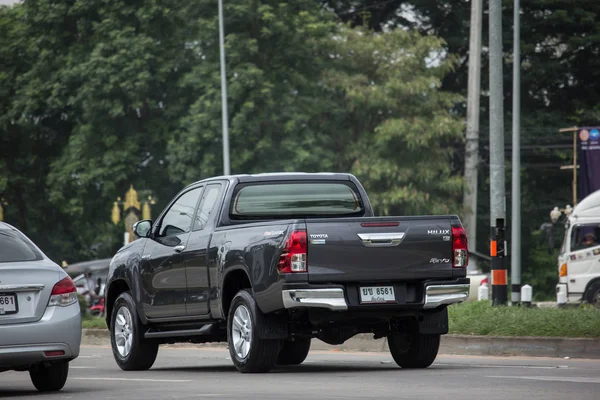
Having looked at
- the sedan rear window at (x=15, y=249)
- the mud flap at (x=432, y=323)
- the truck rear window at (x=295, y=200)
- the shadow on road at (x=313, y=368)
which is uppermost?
the truck rear window at (x=295, y=200)

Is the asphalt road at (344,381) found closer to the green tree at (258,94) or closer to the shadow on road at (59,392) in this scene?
the shadow on road at (59,392)

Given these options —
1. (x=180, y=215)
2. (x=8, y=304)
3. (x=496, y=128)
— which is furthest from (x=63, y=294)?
(x=496, y=128)

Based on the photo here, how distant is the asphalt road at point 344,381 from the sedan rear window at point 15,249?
3.77 feet

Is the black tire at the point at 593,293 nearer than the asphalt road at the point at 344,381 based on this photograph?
No

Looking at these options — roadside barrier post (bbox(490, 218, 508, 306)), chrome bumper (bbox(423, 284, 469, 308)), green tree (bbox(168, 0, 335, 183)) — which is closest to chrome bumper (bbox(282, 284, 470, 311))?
chrome bumper (bbox(423, 284, 469, 308))

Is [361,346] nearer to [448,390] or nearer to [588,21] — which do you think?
[448,390]

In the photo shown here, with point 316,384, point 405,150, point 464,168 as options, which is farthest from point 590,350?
point 464,168

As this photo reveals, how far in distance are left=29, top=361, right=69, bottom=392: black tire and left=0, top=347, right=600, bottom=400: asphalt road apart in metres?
0.16

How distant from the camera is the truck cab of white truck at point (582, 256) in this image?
33.3 meters

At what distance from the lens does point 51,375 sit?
12.7 m

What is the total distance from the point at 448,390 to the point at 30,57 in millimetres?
44134

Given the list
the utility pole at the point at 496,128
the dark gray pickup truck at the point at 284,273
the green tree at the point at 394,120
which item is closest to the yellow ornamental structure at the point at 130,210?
the green tree at the point at 394,120

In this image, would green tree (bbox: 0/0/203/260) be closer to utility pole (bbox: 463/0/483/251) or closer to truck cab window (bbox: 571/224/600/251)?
utility pole (bbox: 463/0/483/251)

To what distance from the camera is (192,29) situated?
51.2 meters
